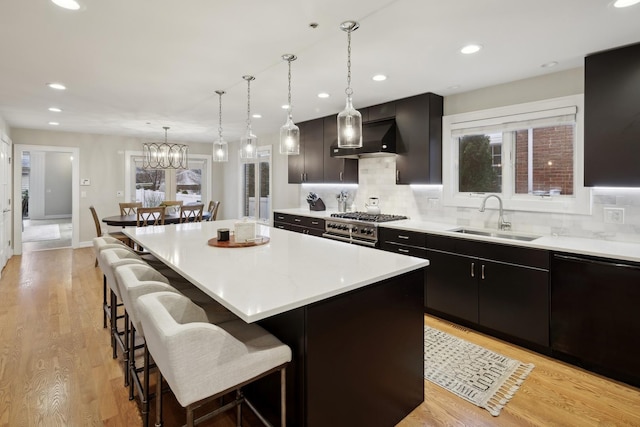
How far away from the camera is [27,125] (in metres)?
6.03

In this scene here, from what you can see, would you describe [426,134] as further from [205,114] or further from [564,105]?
[205,114]

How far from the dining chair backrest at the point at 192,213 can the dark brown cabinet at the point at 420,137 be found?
3422 millimetres

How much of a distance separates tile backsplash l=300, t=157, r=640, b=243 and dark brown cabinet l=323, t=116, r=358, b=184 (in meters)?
0.13

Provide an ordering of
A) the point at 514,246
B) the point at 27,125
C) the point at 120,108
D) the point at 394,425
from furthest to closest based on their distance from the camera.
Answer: the point at 27,125 → the point at 120,108 → the point at 514,246 → the point at 394,425

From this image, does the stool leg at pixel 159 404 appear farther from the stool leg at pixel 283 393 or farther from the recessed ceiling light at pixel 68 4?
the recessed ceiling light at pixel 68 4

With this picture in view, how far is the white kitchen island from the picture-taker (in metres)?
1.50

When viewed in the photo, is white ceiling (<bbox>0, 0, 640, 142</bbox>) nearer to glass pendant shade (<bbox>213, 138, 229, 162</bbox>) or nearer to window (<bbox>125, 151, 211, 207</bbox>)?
glass pendant shade (<bbox>213, 138, 229, 162</bbox>)

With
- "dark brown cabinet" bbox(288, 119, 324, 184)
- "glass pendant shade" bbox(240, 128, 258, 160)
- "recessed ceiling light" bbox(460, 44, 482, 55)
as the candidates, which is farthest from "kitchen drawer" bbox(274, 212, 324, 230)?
"recessed ceiling light" bbox(460, 44, 482, 55)

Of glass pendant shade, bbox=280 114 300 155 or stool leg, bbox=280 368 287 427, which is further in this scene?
glass pendant shade, bbox=280 114 300 155

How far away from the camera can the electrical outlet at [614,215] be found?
9.14ft

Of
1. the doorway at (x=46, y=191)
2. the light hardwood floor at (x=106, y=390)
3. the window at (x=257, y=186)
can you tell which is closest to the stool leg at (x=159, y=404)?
the light hardwood floor at (x=106, y=390)

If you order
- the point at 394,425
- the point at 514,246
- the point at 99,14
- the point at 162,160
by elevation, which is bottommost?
the point at 394,425

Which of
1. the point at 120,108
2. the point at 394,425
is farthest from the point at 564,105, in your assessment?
the point at 120,108

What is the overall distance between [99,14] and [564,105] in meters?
3.68
